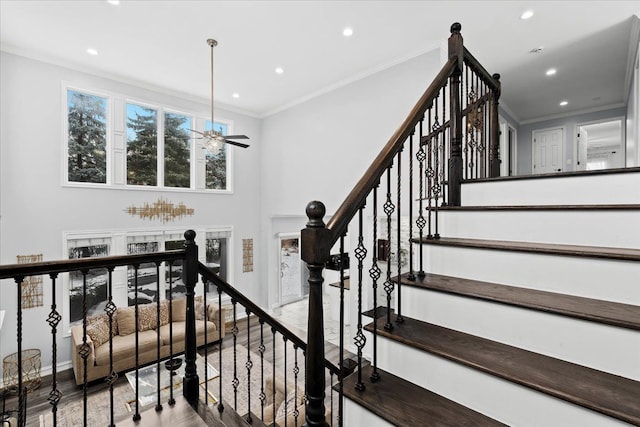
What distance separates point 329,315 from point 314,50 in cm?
572

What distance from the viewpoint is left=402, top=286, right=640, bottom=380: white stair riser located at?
1100 mm

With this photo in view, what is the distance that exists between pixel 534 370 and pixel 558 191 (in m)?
1.31

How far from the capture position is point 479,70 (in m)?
2.57

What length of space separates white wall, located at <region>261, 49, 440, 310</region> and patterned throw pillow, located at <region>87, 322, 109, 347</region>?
11.0 ft

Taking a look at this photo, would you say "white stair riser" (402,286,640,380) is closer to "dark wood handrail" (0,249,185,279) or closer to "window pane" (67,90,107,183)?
"dark wood handrail" (0,249,185,279)

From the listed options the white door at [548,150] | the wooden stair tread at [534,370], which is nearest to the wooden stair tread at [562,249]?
the wooden stair tread at [534,370]

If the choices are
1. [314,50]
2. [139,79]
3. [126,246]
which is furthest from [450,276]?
[139,79]

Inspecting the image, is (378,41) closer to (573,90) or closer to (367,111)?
(367,111)

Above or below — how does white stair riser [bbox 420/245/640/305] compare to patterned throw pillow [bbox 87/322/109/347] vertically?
above

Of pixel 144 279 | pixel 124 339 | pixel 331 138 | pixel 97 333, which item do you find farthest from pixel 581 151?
A: pixel 97 333

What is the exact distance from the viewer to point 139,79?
5.41 m

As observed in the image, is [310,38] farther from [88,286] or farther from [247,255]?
[88,286]

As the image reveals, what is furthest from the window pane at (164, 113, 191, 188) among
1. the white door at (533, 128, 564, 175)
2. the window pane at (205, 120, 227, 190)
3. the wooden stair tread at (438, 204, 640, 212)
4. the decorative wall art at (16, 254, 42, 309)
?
the white door at (533, 128, 564, 175)

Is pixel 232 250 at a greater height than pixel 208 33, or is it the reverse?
pixel 208 33
